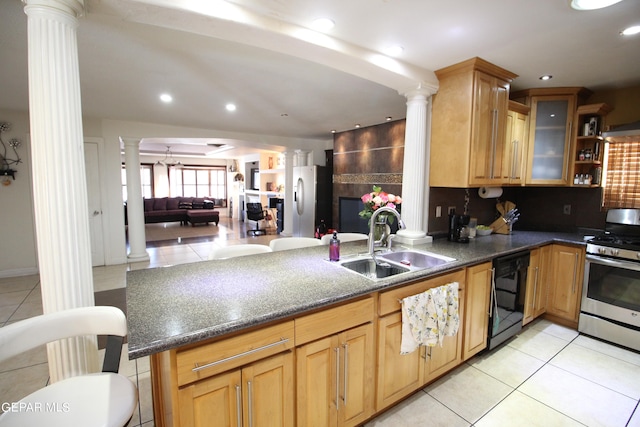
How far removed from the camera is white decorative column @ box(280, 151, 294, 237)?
7.47 meters

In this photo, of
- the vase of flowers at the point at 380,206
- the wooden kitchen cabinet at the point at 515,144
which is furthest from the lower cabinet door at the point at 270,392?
the wooden kitchen cabinet at the point at 515,144

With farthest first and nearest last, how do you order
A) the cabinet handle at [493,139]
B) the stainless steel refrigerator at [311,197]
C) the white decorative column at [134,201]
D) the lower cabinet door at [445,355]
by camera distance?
the stainless steel refrigerator at [311,197]
the white decorative column at [134,201]
the cabinet handle at [493,139]
the lower cabinet door at [445,355]

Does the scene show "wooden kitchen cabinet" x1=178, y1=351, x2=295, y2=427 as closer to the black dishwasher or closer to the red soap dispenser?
the red soap dispenser

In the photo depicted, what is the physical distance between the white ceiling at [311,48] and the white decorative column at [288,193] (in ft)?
11.8

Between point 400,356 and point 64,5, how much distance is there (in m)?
2.47

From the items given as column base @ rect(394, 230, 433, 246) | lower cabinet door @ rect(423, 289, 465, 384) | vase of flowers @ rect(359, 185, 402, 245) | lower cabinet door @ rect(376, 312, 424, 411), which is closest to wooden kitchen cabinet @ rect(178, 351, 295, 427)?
lower cabinet door @ rect(376, 312, 424, 411)

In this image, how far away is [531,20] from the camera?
1.76 meters

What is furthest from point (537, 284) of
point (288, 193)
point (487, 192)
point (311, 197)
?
point (288, 193)

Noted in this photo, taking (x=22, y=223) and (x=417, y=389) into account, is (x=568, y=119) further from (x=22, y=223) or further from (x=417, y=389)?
(x=22, y=223)

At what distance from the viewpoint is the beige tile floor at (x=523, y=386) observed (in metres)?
1.79

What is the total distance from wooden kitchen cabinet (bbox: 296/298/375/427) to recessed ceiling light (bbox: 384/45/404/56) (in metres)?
1.78

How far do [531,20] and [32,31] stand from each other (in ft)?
8.54

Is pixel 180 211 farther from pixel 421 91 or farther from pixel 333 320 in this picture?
pixel 333 320

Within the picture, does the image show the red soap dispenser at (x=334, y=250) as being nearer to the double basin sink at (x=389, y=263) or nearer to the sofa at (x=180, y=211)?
the double basin sink at (x=389, y=263)
